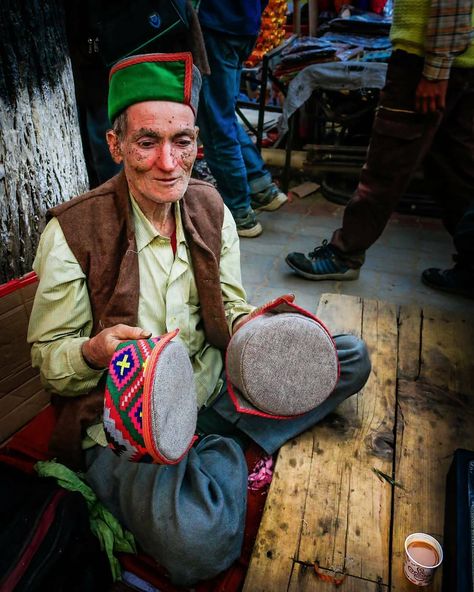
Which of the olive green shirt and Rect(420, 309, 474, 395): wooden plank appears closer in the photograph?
the olive green shirt

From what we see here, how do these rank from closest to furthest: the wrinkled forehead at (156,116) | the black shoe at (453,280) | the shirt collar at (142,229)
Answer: the wrinkled forehead at (156,116)
the shirt collar at (142,229)
the black shoe at (453,280)

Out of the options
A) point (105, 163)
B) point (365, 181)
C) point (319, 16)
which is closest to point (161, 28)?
point (105, 163)

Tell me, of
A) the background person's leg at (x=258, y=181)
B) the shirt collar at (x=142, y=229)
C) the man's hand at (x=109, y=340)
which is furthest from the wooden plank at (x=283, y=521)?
the background person's leg at (x=258, y=181)

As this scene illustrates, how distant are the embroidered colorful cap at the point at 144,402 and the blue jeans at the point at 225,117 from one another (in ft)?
8.21

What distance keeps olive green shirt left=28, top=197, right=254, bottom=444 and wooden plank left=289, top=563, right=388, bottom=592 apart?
68 centimetres

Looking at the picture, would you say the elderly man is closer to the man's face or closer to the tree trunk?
the man's face

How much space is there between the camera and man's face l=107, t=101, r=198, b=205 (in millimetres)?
1459

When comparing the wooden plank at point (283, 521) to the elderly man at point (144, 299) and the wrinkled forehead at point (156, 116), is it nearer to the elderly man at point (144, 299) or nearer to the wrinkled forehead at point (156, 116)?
the elderly man at point (144, 299)

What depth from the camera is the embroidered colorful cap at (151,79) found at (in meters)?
1.42

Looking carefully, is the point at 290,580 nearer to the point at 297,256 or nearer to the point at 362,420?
the point at 362,420

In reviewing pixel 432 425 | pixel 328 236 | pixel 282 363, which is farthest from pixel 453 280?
pixel 282 363

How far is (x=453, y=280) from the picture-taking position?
10.6ft

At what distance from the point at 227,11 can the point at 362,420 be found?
2638 millimetres

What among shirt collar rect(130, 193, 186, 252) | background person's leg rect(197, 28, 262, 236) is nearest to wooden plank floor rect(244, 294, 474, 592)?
shirt collar rect(130, 193, 186, 252)
